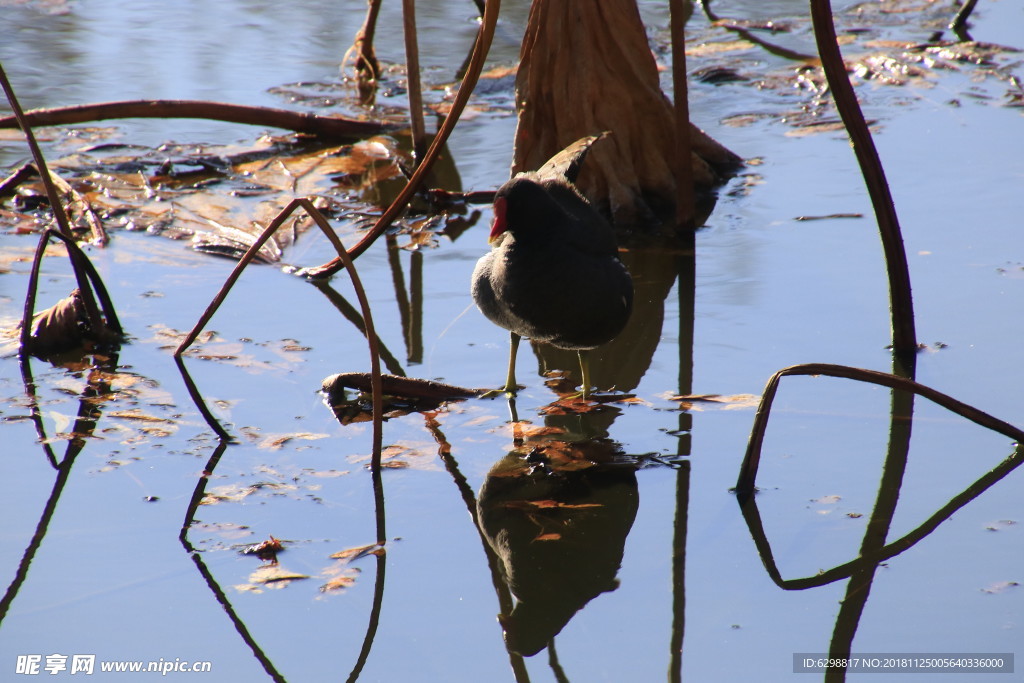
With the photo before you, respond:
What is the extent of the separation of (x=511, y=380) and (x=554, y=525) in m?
0.87

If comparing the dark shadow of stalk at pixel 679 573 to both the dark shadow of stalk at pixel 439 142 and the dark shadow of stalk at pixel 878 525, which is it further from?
the dark shadow of stalk at pixel 439 142

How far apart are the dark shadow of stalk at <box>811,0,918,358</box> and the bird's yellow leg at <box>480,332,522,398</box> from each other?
1.28 m

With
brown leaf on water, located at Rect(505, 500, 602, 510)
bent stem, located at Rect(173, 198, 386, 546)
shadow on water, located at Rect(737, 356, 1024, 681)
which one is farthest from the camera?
brown leaf on water, located at Rect(505, 500, 602, 510)

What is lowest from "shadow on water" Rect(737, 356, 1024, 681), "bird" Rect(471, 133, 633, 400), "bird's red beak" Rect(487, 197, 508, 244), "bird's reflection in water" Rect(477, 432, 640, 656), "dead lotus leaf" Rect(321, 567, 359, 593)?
"bird's reflection in water" Rect(477, 432, 640, 656)

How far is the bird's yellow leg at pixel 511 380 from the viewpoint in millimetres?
3436

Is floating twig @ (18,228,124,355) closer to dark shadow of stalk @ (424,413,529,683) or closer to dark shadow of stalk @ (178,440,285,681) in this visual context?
dark shadow of stalk @ (178,440,285,681)

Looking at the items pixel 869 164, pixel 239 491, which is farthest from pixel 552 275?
pixel 239 491

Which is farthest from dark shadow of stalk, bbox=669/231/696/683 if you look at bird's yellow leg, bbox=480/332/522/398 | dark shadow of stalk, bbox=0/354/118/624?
dark shadow of stalk, bbox=0/354/118/624

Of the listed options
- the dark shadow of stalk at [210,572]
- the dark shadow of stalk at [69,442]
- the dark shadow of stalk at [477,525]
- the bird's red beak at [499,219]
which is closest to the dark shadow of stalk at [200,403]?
the dark shadow of stalk at [210,572]

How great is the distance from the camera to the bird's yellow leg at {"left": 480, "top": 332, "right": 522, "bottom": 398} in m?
3.44

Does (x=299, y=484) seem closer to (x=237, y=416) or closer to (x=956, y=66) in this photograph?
(x=237, y=416)

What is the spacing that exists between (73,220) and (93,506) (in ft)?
7.91

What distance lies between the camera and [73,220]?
187 inches

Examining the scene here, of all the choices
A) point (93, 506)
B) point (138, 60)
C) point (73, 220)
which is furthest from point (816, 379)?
point (138, 60)
